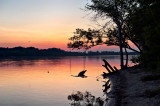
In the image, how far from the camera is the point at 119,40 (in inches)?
1259

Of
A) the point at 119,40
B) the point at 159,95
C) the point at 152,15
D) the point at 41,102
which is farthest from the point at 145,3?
the point at 119,40

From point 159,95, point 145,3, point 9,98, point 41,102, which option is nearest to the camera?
point 145,3

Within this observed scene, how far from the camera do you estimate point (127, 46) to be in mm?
33406

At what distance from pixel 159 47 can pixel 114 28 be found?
24588 mm

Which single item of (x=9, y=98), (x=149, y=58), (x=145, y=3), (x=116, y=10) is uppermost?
(x=116, y=10)

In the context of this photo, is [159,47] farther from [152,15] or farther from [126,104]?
[126,104]

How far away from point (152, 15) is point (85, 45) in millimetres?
24365

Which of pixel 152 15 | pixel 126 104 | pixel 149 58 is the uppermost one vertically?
pixel 152 15

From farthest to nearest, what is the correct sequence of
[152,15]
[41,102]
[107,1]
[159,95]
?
[107,1]
[41,102]
[159,95]
[152,15]

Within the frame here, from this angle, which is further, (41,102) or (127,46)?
(127,46)

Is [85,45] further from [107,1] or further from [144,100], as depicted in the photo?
[144,100]

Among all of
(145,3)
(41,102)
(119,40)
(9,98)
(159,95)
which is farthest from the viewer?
(119,40)

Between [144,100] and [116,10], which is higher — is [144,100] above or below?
below

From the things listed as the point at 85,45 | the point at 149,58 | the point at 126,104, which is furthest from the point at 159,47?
the point at 85,45
